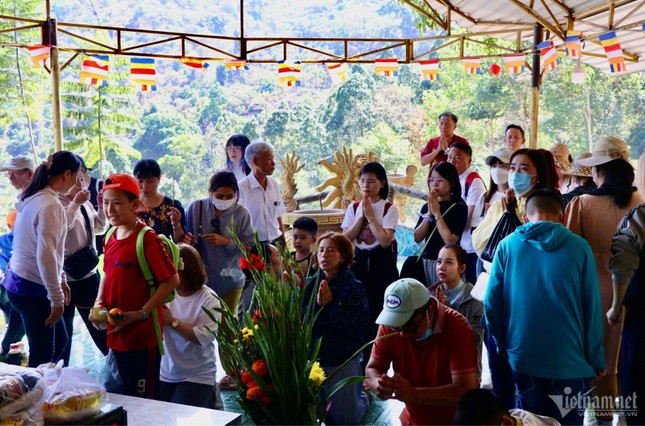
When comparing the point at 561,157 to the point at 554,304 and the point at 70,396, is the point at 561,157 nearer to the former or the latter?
the point at 554,304

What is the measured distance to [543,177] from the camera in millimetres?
2740

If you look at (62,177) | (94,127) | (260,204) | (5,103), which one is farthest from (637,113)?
(62,177)

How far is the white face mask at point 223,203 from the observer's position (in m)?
3.47

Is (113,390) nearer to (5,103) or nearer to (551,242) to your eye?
(551,242)

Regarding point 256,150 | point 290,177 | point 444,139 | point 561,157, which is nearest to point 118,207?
point 256,150

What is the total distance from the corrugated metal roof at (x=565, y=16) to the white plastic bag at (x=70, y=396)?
6.48 m

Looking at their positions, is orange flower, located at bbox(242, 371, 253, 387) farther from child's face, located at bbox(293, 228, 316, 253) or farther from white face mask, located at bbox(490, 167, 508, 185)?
white face mask, located at bbox(490, 167, 508, 185)

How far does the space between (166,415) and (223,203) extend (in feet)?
5.81

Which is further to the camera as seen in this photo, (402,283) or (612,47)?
(612,47)

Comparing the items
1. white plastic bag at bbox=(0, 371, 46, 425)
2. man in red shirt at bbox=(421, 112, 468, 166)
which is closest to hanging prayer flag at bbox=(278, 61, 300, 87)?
man in red shirt at bbox=(421, 112, 468, 166)

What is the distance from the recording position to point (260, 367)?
1819 mm

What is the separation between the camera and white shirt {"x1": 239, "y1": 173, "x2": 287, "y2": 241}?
3938mm

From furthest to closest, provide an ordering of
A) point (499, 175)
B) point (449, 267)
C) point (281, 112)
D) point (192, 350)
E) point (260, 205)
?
point (281, 112)
point (260, 205)
point (499, 175)
point (449, 267)
point (192, 350)

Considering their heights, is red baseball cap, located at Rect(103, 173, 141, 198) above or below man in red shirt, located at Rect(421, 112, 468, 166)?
below
